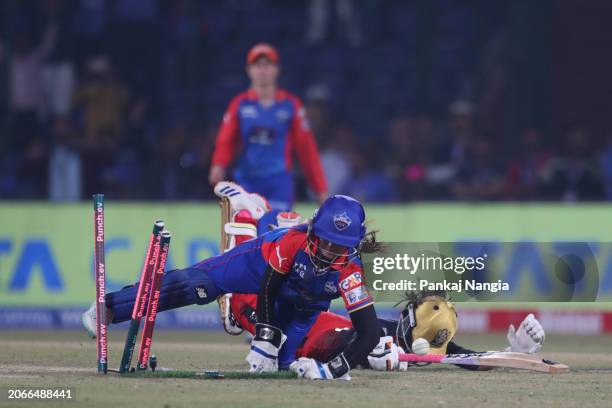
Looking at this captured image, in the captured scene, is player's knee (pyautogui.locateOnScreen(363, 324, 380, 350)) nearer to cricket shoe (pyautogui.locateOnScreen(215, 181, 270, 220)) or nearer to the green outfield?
the green outfield

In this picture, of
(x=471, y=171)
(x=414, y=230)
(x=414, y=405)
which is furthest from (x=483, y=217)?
(x=414, y=405)

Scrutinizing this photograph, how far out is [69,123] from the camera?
62.0ft

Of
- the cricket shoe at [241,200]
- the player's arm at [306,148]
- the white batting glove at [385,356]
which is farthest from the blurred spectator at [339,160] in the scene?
the white batting glove at [385,356]

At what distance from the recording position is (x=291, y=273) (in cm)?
957

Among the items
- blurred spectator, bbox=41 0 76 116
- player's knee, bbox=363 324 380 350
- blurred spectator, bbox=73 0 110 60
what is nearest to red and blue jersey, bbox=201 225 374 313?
player's knee, bbox=363 324 380 350

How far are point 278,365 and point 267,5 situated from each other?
43.4 feet

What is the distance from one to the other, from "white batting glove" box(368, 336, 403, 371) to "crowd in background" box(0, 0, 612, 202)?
7105 millimetres

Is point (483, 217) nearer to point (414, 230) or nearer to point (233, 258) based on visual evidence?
point (414, 230)

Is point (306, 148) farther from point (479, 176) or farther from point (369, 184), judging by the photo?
point (479, 176)

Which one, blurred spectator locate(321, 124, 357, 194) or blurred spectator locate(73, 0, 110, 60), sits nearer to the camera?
blurred spectator locate(321, 124, 357, 194)

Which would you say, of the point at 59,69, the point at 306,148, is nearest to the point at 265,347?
the point at 306,148

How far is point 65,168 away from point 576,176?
5985 millimetres

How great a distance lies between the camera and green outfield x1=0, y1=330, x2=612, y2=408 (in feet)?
27.2

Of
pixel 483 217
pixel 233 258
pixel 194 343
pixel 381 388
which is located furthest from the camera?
pixel 483 217
